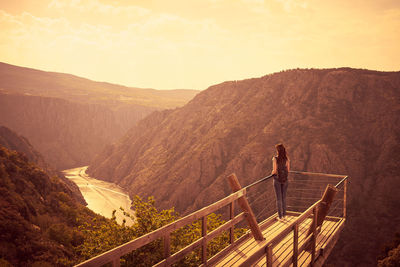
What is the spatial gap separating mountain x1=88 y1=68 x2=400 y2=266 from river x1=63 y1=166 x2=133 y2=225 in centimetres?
286

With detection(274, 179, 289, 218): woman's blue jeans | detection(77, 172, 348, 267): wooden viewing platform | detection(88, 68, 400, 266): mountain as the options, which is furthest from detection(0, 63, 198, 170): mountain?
detection(77, 172, 348, 267): wooden viewing platform

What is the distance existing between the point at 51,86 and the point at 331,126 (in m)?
177

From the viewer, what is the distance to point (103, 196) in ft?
213

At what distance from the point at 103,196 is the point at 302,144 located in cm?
4300

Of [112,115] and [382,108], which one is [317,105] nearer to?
[382,108]

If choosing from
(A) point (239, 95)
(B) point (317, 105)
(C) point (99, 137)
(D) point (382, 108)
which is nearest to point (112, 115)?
(C) point (99, 137)

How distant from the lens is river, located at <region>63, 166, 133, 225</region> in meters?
55.7

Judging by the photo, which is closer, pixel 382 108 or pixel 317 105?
pixel 382 108

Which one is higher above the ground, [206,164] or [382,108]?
[382,108]

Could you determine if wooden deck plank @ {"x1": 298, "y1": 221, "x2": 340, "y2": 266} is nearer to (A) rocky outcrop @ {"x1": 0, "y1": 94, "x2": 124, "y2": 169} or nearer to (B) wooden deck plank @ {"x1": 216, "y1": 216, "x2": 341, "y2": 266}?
(B) wooden deck plank @ {"x1": 216, "y1": 216, "x2": 341, "y2": 266}

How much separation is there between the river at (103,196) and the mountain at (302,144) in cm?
286

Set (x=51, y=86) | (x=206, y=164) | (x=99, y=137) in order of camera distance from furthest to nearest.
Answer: (x=51, y=86) → (x=99, y=137) → (x=206, y=164)

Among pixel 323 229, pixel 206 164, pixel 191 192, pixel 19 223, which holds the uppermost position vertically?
pixel 323 229

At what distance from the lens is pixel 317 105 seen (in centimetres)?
5653
